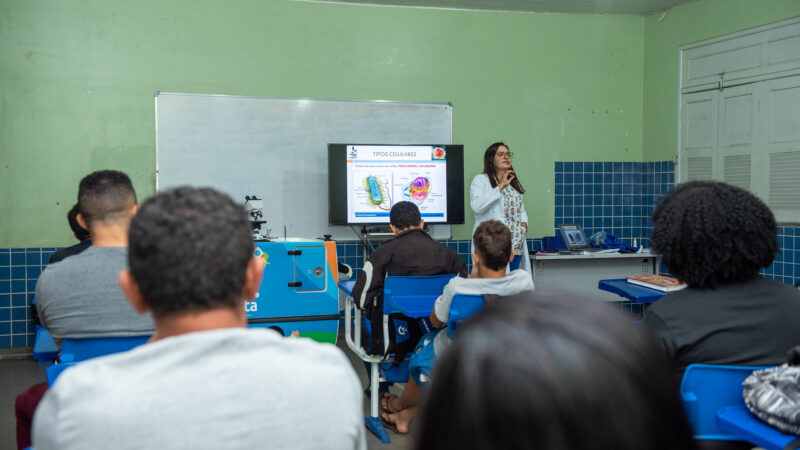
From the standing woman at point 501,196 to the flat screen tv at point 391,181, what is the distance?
299 millimetres

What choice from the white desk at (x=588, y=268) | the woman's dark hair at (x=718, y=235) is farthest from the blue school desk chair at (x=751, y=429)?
the white desk at (x=588, y=268)

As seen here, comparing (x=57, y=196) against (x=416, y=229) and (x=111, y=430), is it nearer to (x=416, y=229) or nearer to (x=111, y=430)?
(x=416, y=229)

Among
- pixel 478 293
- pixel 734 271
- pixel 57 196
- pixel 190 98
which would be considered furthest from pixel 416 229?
pixel 57 196

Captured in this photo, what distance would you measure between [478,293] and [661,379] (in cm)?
233

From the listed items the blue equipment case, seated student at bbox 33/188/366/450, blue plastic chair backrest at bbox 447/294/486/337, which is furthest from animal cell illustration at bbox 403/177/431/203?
seated student at bbox 33/188/366/450

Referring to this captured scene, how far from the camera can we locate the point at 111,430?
802 millimetres

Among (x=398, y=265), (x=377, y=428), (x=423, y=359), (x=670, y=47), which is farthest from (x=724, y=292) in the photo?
(x=670, y=47)

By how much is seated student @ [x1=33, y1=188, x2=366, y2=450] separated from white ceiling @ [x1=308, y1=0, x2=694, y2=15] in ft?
16.3

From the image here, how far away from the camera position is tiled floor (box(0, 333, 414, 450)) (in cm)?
329

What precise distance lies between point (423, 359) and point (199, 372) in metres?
2.24

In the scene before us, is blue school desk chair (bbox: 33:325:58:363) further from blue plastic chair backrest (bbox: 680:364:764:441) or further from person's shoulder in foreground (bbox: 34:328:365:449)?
blue plastic chair backrest (bbox: 680:364:764:441)

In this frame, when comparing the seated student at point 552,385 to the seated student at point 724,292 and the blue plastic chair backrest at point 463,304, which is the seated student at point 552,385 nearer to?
the seated student at point 724,292

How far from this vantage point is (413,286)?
126 inches

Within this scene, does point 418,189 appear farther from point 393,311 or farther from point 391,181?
point 393,311
